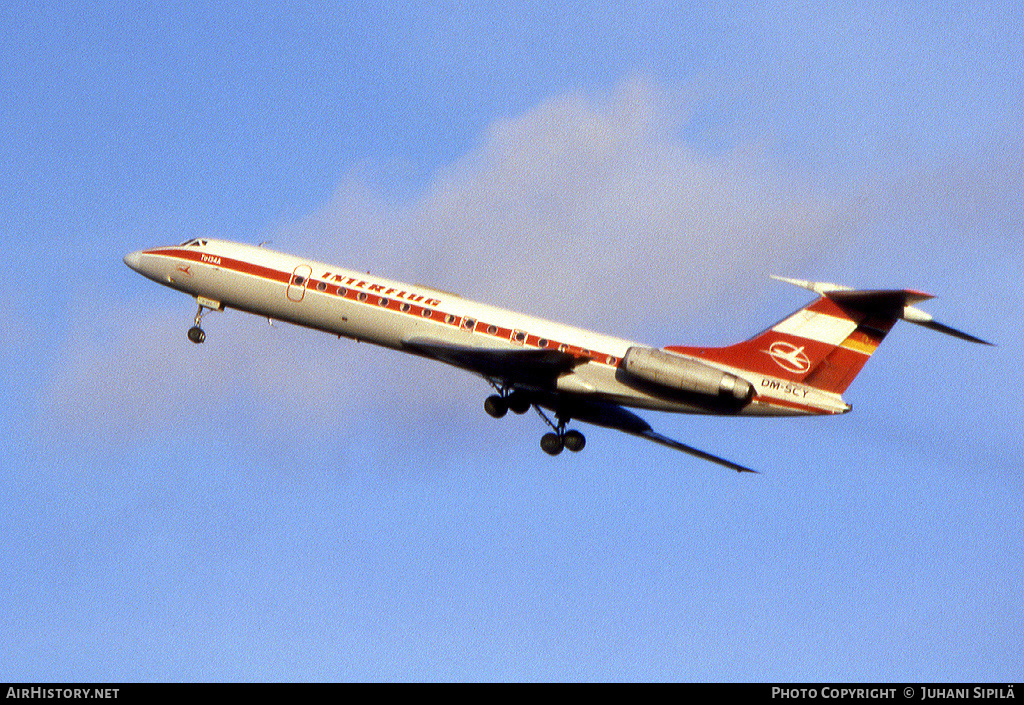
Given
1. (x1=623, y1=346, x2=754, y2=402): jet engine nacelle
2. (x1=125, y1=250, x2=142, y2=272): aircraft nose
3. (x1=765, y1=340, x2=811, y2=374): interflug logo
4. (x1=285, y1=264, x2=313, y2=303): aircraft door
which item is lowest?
(x1=623, y1=346, x2=754, y2=402): jet engine nacelle

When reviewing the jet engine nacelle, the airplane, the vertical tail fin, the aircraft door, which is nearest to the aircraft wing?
the airplane

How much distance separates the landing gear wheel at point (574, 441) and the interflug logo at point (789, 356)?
6.49 metres

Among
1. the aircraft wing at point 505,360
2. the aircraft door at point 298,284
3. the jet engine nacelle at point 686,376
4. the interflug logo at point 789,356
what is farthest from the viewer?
the aircraft door at point 298,284

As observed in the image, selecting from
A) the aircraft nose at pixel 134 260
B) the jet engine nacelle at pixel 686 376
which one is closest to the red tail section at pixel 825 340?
the jet engine nacelle at pixel 686 376

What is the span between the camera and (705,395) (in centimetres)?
3609

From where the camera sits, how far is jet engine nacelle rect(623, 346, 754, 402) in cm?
3591

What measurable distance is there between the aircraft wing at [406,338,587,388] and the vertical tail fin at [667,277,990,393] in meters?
5.29

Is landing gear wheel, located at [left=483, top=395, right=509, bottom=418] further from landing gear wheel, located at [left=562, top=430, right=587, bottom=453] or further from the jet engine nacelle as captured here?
the jet engine nacelle

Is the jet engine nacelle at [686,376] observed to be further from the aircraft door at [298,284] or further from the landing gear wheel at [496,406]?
the aircraft door at [298,284]

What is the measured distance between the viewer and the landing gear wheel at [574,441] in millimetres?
40719

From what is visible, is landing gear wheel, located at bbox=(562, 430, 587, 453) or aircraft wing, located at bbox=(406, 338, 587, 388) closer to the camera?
aircraft wing, located at bbox=(406, 338, 587, 388)
